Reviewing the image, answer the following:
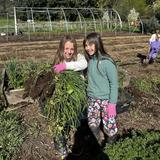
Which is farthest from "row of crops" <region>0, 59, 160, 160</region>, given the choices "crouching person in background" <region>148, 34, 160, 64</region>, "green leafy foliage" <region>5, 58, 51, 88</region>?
"crouching person in background" <region>148, 34, 160, 64</region>

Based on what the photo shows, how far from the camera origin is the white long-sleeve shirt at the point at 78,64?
4.19m

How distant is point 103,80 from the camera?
4293 mm

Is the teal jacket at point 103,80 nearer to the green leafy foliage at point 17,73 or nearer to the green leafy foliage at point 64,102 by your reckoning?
the green leafy foliage at point 64,102

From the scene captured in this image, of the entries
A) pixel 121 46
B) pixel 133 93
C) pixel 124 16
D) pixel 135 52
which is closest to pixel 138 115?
pixel 133 93

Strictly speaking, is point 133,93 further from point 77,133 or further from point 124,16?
point 124,16

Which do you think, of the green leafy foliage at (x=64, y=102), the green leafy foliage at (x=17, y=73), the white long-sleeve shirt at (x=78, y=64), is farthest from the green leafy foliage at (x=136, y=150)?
the green leafy foliage at (x=17, y=73)

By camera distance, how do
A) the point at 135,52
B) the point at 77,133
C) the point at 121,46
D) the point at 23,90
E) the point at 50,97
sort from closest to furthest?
the point at 50,97
the point at 77,133
the point at 23,90
the point at 135,52
the point at 121,46

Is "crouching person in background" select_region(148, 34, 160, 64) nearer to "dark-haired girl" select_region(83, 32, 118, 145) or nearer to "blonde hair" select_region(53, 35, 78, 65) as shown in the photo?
"dark-haired girl" select_region(83, 32, 118, 145)

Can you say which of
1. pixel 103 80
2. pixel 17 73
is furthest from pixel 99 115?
pixel 17 73

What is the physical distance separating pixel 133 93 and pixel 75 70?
340cm

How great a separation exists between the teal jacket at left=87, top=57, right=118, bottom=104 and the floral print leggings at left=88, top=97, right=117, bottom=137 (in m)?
0.08

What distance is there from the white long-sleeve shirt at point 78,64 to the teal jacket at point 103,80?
0.07 meters

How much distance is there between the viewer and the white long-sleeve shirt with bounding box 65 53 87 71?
165 inches

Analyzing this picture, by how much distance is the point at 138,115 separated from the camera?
6.39m
